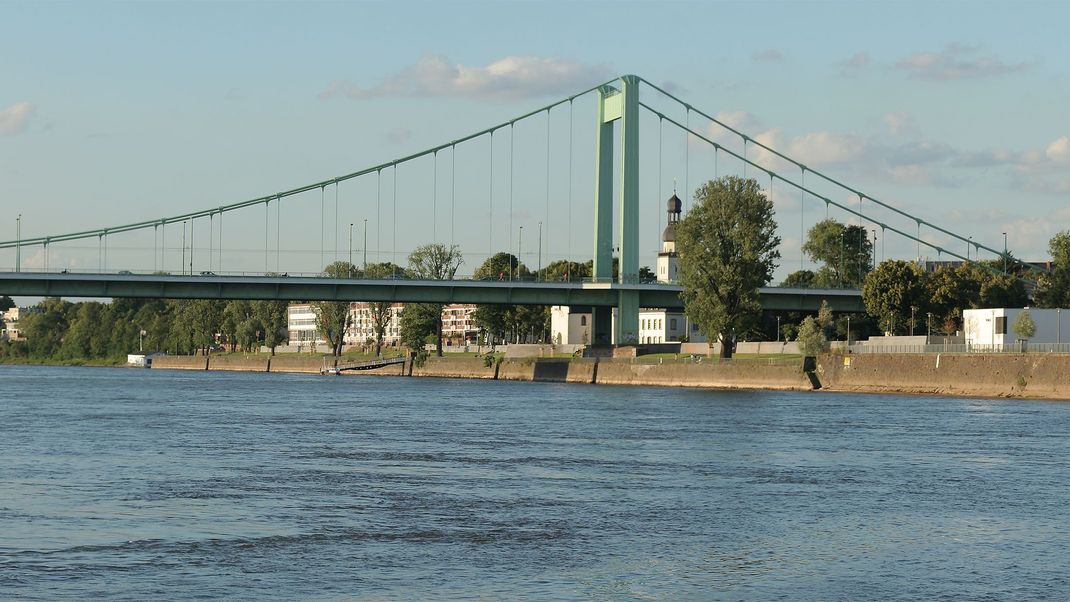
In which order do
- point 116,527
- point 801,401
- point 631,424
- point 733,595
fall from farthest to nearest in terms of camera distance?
point 801,401, point 631,424, point 116,527, point 733,595

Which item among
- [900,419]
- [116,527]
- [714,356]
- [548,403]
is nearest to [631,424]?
[900,419]

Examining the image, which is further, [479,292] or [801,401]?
[479,292]

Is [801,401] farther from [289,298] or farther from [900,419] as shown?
[289,298]

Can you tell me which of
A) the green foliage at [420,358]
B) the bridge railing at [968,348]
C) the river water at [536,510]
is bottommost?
the river water at [536,510]

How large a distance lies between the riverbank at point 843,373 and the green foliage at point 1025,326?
21.2 feet

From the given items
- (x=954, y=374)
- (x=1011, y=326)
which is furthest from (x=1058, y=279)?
(x=954, y=374)

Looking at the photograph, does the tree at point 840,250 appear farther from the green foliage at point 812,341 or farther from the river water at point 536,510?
the river water at point 536,510

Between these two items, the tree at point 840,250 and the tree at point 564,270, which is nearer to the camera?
the tree at point 840,250

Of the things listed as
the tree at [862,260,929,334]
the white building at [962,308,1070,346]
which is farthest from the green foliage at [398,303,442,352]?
the white building at [962,308,1070,346]

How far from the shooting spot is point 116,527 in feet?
83.3

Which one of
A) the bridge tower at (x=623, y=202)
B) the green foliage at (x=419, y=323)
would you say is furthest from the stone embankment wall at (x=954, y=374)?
the green foliage at (x=419, y=323)

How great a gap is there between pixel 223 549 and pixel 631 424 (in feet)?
108

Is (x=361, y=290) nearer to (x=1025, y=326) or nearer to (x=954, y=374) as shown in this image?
(x=954, y=374)

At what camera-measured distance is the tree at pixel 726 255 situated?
9744 centimetres
